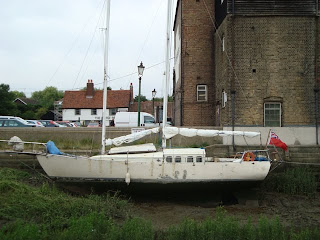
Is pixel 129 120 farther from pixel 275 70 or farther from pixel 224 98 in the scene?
pixel 275 70

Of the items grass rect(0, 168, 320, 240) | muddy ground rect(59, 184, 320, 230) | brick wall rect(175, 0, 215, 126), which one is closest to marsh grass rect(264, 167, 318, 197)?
muddy ground rect(59, 184, 320, 230)

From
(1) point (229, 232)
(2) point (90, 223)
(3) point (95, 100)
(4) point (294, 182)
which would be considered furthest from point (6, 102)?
(1) point (229, 232)

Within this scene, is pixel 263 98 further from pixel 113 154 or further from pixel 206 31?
pixel 113 154

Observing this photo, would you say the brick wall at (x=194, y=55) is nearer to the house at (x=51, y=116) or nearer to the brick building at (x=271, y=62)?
the brick building at (x=271, y=62)

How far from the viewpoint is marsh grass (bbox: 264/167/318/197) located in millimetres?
16297

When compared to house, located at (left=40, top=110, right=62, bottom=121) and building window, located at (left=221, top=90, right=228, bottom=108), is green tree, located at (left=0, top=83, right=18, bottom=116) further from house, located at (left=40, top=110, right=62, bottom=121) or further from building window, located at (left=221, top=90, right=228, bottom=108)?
building window, located at (left=221, top=90, right=228, bottom=108)

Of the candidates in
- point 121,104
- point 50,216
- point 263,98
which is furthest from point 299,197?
point 121,104

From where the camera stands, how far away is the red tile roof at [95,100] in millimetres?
59875

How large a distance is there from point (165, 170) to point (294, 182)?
5855 mm

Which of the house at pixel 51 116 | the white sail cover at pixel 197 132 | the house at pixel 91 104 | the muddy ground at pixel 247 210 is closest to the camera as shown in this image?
the muddy ground at pixel 247 210

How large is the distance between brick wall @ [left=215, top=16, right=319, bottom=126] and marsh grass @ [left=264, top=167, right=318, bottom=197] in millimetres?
5614

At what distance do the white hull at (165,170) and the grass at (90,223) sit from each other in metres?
1.33

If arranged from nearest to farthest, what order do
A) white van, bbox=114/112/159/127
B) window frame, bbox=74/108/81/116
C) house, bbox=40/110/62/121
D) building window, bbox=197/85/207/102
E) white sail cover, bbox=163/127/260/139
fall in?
white sail cover, bbox=163/127/260/139
building window, bbox=197/85/207/102
white van, bbox=114/112/159/127
window frame, bbox=74/108/81/116
house, bbox=40/110/62/121

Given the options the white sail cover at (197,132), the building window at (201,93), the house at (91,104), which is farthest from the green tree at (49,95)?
the white sail cover at (197,132)
